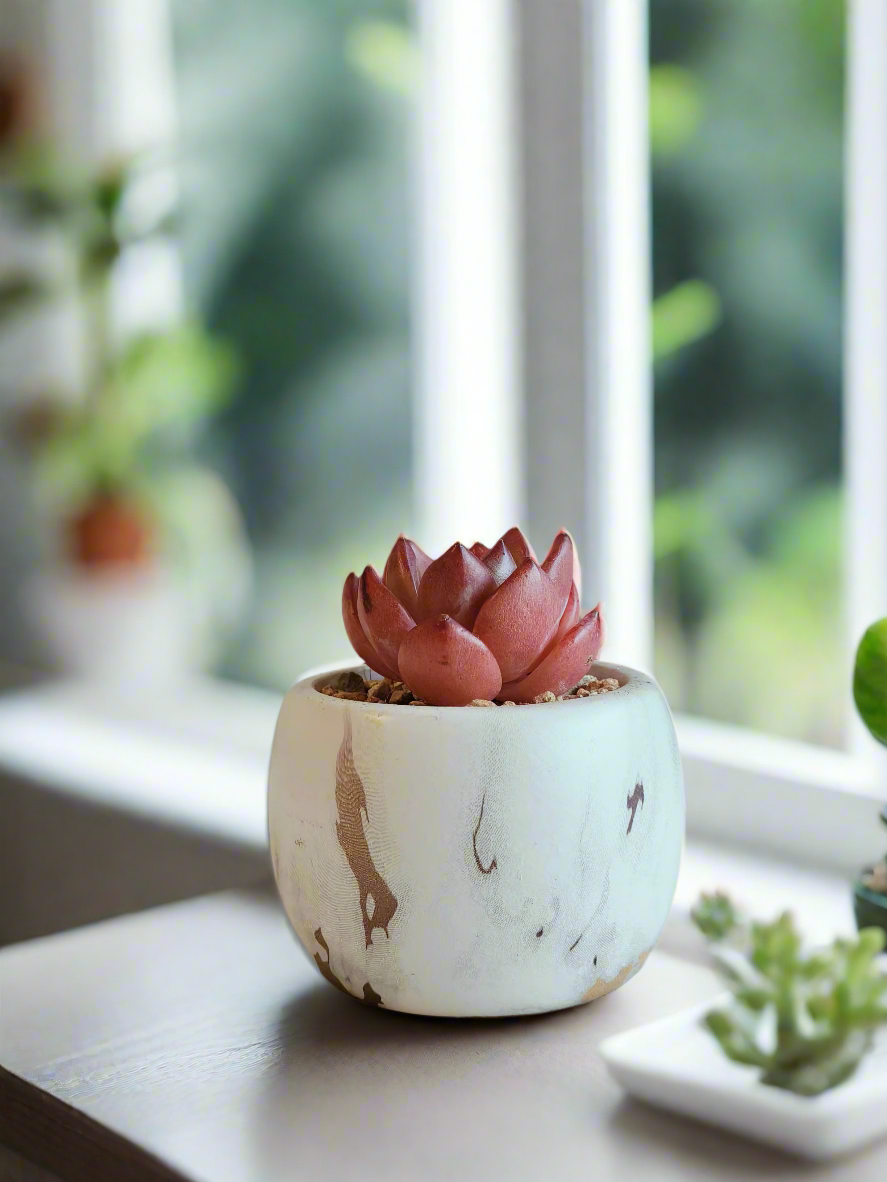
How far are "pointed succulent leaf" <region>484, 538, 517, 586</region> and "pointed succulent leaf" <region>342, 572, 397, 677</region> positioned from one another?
0.22ft

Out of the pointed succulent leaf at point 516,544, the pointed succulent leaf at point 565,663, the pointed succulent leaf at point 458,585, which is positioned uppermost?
the pointed succulent leaf at point 516,544

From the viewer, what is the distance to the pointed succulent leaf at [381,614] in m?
0.67

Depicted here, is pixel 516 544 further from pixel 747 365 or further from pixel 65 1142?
pixel 747 365

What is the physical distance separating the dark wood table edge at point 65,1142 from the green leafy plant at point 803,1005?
9.4 inches

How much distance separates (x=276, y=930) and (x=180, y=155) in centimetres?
150

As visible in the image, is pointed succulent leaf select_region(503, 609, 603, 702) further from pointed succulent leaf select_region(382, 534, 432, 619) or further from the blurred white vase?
the blurred white vase

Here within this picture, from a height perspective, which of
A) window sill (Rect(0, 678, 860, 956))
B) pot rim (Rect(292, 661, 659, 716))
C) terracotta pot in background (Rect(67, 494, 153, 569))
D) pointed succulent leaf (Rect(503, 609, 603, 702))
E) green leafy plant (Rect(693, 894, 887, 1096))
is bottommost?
window sill (Rect(0, 678, 860, 956))

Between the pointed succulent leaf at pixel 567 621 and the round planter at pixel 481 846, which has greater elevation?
the pointed succulent leaf at pixel 567 621

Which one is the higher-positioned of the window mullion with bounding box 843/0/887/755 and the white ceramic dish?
the window mullion with bounding box 843/0/887/755

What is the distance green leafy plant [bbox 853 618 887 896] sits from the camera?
70 centimetres

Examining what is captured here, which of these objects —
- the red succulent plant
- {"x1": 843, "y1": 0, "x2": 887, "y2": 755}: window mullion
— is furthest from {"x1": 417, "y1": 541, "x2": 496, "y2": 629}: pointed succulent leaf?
Result: {"x1": 843, "y1": 0, "x2": 887, "y2": 755}: window mullion

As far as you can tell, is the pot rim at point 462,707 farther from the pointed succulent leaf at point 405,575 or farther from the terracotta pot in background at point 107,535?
the terracotta pot in background at point 107,535

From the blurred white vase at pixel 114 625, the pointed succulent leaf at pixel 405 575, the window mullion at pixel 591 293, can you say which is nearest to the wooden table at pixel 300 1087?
the pointed succulent leaf at pixel 405 575

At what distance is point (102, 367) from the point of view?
211 cm
